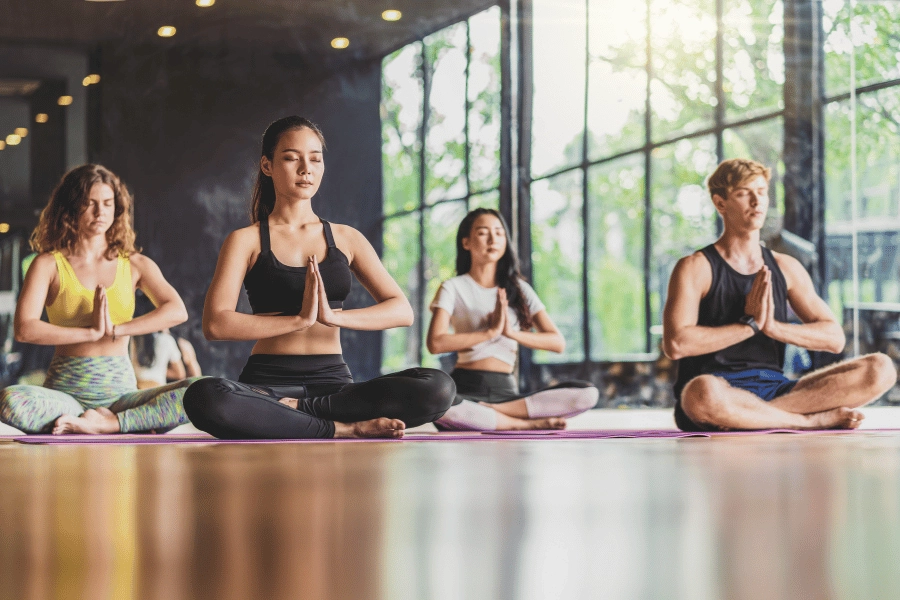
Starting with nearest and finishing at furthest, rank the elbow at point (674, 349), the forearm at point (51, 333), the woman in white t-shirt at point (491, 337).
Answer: the elbow at point (674, 349), the forearm at point (51, 333), the woman in white t-shirt at point (491, 337)

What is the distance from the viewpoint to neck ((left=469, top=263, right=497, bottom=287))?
354 centimetres

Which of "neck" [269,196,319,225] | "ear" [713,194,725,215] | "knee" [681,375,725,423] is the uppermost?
"ear" [713,194,725,215]

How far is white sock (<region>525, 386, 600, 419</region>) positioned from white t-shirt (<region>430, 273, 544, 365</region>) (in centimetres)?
25

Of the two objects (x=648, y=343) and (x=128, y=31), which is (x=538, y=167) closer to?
(x=648, y=343)

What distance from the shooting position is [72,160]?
227 inches

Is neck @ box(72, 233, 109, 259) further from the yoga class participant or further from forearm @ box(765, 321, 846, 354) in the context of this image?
forearm @ box(765, 321, 846, 354)

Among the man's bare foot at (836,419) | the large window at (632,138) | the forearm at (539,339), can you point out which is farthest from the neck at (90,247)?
the large window at (632,138)

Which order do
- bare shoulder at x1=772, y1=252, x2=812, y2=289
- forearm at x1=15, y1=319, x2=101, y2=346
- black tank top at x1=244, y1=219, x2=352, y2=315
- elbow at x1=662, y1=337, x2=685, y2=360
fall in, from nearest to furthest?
black tank top at x1=244, y1=219, x2=352, y2=315
elbow at x1=662, y1=337, x2=685, y2=360
forearm at x1=15, y1=319, x2=101, y2=346
bare shoulder at x1=772, y1=252, x2=812, y2=289

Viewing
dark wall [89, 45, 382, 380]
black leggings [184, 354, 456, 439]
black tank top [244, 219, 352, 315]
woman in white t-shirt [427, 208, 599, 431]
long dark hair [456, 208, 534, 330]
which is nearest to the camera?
black leggings [184, 354, 456, 439]

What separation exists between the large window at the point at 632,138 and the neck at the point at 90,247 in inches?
131

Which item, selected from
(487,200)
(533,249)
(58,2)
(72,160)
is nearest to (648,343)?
(533,249)

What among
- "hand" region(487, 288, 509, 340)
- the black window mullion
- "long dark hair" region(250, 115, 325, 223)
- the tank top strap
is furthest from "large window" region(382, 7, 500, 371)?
the tank top strap

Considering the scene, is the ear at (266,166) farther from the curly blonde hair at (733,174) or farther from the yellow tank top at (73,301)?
the curly blonde hair at (733,174)

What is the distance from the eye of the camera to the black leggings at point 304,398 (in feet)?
7.32
